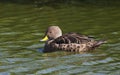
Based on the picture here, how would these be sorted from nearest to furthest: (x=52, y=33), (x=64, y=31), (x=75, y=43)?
(x=75, y=43) < (x=52, y=33) < (x=64, y=31)

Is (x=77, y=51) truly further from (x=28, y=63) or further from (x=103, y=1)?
(x=103, y=1)

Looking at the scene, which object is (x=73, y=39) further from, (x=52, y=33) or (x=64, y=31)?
(x=64, y=31)

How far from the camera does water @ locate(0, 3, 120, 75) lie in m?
11.7

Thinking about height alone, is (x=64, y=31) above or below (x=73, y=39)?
below

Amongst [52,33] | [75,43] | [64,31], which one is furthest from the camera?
[64,31]

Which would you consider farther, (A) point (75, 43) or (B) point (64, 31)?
(B) point (64, 31)

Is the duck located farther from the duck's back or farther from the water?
the water

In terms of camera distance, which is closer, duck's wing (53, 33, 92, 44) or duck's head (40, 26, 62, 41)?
duck's wing (53, 33, 92, 44)

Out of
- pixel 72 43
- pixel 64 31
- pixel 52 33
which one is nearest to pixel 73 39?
pixel 72 43

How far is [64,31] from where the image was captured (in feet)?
52.7

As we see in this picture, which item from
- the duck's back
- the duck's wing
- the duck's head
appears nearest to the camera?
the duck's back

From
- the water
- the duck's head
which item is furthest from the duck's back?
the duck's head

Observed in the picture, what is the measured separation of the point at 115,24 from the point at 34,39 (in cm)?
287

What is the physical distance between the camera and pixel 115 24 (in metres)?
16.4
